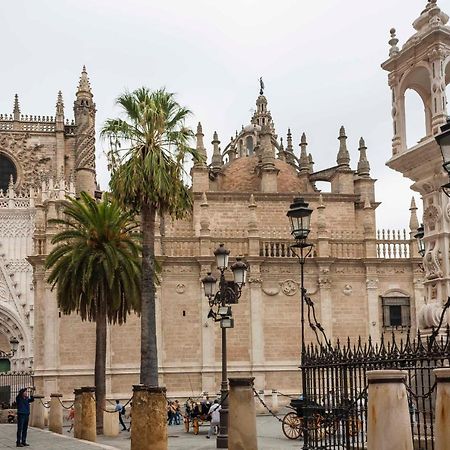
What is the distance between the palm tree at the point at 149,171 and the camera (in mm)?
22406

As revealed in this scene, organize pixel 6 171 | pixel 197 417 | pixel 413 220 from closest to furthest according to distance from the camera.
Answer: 1. pixel 197 417
2. pixel 413 220
3. pixel 6 171

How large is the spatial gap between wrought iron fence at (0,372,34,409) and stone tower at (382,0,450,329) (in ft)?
95.9

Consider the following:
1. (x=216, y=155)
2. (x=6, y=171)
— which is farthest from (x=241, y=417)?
(x=6, y=171)

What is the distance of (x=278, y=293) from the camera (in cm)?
3572

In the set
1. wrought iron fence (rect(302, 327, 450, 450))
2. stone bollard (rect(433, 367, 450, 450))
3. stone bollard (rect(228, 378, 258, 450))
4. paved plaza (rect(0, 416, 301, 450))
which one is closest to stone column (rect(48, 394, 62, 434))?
paved plaza (rect(0, 416, 301, 450))

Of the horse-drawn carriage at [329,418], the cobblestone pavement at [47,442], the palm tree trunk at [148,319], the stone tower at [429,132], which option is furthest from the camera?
the palm tree trunk at [148,319]

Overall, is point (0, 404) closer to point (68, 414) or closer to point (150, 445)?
point (68, 414)

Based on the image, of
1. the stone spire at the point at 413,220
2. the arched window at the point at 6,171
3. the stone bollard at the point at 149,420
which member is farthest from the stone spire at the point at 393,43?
the arched window at the point at 6,171

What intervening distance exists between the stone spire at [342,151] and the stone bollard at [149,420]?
28.9 m

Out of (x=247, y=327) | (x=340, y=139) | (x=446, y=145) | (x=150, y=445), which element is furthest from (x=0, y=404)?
(x=446, y=145)

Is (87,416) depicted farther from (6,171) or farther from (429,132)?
(6,171)

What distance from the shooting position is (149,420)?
13.4 meters

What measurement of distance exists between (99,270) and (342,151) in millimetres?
18603

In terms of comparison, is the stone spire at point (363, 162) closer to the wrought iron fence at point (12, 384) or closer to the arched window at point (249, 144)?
the arched window at point (249, 144)
